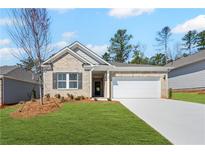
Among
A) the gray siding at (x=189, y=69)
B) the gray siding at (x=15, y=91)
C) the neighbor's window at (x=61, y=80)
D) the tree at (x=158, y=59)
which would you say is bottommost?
the gray siding at (x=15, y=91)

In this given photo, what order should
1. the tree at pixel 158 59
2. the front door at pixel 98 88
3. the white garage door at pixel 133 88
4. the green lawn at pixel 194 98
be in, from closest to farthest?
the green lawn at pixel 194 98, the white garage door at pixel 133 88, the front door at pixel 98 88, the tree at pixel 158 59

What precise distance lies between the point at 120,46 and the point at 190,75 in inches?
884

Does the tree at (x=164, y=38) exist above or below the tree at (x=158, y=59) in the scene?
above

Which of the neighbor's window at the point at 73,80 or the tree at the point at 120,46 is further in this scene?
the tree at the point at 120,46

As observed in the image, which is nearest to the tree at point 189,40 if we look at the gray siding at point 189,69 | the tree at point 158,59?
the tree at point 158,59

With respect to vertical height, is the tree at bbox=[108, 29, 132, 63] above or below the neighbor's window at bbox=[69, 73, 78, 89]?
above

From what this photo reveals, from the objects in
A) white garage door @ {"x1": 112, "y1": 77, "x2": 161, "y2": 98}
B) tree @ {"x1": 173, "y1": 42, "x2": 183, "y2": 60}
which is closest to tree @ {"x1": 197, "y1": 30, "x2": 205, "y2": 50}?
tree @ {"x1": 173, "y1": 42, "x2": 183, "y2": 60}

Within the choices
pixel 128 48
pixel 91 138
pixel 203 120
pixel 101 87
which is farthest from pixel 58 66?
pixel 128 48

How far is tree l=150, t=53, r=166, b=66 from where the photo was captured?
193 feet

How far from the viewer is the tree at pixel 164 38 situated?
57.7m

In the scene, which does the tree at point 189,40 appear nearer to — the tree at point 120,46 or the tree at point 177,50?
the tree at point 177,50

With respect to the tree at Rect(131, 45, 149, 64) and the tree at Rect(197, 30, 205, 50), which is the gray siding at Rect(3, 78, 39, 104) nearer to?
the tree at Rect(131, 45, 149, 64)

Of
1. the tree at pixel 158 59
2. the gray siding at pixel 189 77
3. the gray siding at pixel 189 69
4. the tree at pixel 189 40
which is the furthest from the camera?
the tree at pixel 189 40

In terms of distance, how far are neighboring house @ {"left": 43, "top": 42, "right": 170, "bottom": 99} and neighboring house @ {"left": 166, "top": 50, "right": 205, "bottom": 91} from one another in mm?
7844
